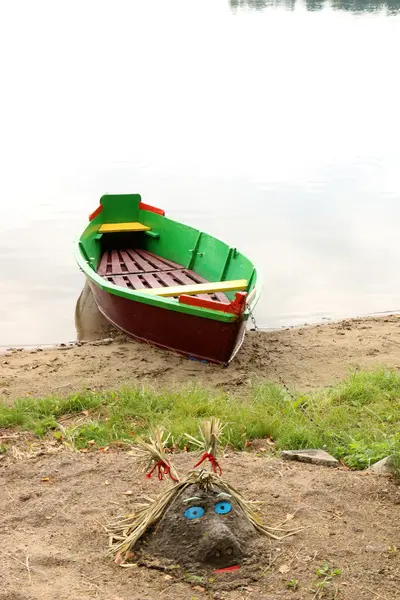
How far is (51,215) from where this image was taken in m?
15.2

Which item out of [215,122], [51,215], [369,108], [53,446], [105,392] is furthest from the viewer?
[369,108]

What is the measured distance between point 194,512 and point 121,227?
8241mm

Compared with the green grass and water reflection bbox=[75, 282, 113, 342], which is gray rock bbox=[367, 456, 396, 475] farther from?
water reflection bbox=[75, 282, 113, 342]

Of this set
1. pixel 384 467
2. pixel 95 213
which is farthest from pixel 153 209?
pixel 384 467

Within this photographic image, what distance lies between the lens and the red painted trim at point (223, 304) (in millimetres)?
7719

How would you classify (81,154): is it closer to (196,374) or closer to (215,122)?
(215,122)

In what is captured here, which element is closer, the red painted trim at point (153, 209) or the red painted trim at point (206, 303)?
the red painted trim at point (206, 303)

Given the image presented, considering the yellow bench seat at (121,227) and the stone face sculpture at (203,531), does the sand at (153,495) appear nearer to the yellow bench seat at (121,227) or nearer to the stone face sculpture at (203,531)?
the stone face sculpture at (203,531)

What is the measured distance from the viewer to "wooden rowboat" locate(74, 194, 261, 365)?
26.3ft

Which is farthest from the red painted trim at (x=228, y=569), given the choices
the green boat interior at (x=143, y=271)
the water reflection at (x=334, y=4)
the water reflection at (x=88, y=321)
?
the water reflection at (x=334, y=4)

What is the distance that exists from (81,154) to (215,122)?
18.7ft

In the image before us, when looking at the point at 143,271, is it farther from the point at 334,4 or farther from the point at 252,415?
the point at 334,4

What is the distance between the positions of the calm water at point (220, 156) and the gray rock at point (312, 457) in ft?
18.3

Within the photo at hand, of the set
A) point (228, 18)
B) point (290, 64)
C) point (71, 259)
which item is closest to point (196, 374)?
point (71, 259)
